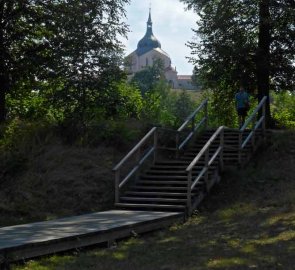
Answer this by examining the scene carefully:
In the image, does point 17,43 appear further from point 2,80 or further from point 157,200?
point 157,200

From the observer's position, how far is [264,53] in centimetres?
2206

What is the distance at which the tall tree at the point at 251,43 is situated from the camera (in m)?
21.8

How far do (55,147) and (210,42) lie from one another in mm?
9255

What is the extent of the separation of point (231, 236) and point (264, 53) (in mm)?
12621

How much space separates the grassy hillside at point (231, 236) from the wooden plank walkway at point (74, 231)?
175 mm

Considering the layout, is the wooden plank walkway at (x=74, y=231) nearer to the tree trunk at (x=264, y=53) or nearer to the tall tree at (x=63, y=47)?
the tall tree at (x=63, y=47)

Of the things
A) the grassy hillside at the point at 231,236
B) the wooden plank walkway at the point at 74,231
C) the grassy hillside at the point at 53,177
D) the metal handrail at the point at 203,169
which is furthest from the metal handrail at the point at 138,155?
the grassy hillside at the point at 231,236

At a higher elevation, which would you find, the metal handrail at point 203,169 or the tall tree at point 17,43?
the tall tree at point 17,43

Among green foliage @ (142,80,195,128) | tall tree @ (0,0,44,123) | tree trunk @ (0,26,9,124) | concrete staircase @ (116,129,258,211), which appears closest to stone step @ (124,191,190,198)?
concrete staircase @ (116,129,258,211)

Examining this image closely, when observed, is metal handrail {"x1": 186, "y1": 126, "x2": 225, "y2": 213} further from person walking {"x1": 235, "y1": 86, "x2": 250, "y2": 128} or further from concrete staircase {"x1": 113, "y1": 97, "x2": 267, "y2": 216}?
person walking {"x1": 235, "y1": 86, "x2": 250, "y2": 128}

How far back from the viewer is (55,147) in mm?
16828

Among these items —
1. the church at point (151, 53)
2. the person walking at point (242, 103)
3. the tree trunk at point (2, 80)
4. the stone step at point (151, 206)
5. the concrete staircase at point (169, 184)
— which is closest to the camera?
the stone step at point (151, 206)

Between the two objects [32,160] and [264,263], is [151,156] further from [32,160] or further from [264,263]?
[264,263]

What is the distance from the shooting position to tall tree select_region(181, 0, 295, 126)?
Answer: 21781 millimetres
